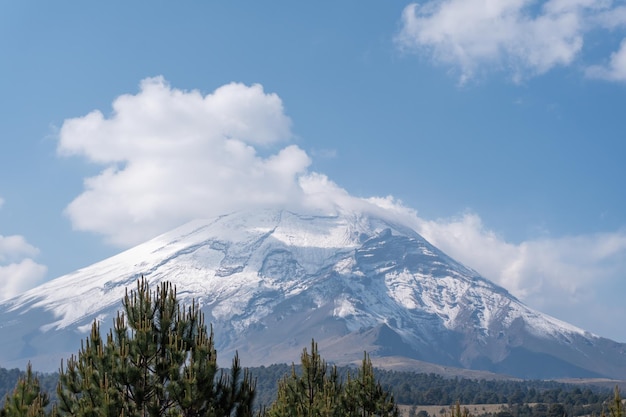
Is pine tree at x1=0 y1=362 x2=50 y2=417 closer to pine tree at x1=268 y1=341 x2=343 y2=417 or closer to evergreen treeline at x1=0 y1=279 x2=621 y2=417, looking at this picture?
evergreen treeline at x1=0 y1=279 x2=621 y2=417

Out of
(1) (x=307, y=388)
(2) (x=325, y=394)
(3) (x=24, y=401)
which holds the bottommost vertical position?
(2) (x=325, y=394)

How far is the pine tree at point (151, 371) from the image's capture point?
27312 mm

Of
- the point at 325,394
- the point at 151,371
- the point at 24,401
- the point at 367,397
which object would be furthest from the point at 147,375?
the point at 367,397

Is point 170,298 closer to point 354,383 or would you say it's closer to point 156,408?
point 156,408

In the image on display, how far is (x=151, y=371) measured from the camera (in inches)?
1111

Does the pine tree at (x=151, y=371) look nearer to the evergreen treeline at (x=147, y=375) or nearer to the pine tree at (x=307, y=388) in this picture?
the evergreen treeline at (x=147, y=375)

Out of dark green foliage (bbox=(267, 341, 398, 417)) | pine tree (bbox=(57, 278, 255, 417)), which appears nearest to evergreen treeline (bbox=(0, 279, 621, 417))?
pine tree (bbox=(57, 278, 255, 417))

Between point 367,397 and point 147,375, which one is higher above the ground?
point 147,375

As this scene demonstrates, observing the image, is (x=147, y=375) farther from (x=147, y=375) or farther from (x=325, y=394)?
(x=325, y=394)

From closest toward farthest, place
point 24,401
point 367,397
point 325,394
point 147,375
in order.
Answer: point 147,375 → point 24,401 → point 325,394 → point 367,397

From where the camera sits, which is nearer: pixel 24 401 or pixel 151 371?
pixel 151 371

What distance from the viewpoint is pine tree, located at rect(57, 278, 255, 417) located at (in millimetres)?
27312

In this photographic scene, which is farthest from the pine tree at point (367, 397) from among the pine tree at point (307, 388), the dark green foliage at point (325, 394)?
the pine tree at point (307, 388)

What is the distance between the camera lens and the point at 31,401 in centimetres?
2997
